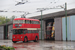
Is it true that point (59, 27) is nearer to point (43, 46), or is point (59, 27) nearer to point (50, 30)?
point (50, 30)

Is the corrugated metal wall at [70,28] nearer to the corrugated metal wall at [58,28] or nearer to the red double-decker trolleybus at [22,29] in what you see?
the corrugated metal wall at [58,28]

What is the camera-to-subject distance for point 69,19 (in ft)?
114

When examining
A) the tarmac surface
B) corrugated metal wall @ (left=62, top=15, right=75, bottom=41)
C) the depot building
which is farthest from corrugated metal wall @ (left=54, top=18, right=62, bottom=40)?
the tarmac surface

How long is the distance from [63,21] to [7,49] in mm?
23178

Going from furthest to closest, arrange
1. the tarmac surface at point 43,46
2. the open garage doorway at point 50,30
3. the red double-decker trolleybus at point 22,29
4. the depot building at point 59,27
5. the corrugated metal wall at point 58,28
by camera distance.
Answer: the open garage doorway at point 50,30 → the corrugated metal wall at point 58,28 → the depot building at point 59,27 → the red double-decker trolleybus at point 22,29 → the tarmac surface at point 43,46

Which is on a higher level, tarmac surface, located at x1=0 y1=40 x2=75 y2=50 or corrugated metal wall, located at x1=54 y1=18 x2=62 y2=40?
corrugated metal wall, located at x1=54 y1=18 x2=62 y2=40

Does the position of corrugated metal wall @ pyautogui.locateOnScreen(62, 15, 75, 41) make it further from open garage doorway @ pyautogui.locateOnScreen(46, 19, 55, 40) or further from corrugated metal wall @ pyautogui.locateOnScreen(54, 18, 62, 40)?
open garage doorway @ pyautogui.locateOnScreen(46, 19, 55, 40)

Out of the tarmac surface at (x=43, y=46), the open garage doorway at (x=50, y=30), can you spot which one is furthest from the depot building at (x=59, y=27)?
the tarmac surface at (x=43, y=46)

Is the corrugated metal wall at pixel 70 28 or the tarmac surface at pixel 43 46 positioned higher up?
the corrugated metal wall at pixel 70 28

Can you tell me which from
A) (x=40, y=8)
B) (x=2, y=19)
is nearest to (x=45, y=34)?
(x=40, y=8)

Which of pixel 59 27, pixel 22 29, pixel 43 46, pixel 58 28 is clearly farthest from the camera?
pixel 58 28

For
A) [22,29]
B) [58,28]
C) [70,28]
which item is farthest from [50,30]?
[22,29]

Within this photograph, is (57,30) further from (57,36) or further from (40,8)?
(40,8)

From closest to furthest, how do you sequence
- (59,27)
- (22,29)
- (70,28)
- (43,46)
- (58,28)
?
(43,46) < (22,29) < (70,28) < (59,27) < (58,28)
